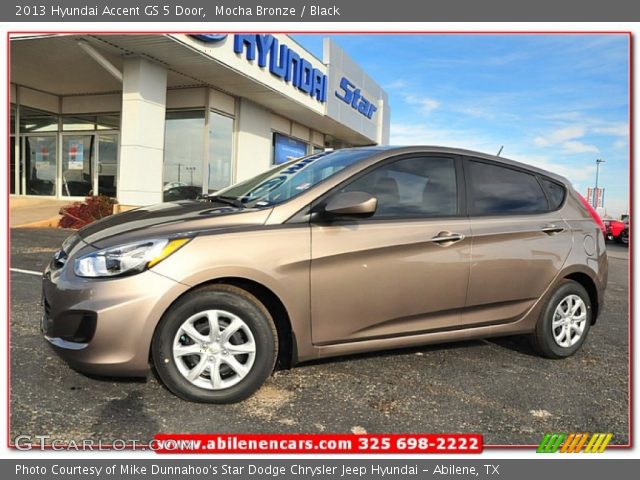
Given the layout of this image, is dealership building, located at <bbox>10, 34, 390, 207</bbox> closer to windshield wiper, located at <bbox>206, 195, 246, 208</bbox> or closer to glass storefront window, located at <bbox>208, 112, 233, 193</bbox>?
glass storefront window, located at <bbox>208, 112, 233, 193</bbox>

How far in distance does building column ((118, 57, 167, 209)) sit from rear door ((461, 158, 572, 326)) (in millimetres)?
9390

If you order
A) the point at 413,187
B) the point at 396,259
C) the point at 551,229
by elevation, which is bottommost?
the point at 396,259

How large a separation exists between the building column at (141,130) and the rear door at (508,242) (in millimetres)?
9390

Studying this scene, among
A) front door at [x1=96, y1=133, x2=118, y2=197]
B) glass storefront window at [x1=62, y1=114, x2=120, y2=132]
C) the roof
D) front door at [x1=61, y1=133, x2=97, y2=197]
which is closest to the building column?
front door at [x1=96, y1=133, x2=118, y2=197]

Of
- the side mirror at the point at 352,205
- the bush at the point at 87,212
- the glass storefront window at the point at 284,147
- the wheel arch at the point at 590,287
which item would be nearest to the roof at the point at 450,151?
the side mirror at the point at 352,205

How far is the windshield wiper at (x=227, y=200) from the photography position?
3.17 m

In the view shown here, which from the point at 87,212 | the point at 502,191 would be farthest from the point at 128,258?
the point at 87,212

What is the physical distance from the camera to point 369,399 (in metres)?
2.92

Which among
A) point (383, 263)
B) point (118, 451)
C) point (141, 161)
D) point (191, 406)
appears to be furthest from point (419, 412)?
point (141, 161)

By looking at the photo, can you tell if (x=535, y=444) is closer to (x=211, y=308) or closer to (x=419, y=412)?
(x=419, y=412)

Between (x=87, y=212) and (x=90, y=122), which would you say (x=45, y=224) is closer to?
(x=87, y=212)

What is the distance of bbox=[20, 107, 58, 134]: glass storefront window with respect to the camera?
52.1 feet

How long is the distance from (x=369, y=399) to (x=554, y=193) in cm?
240

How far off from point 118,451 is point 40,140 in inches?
662
